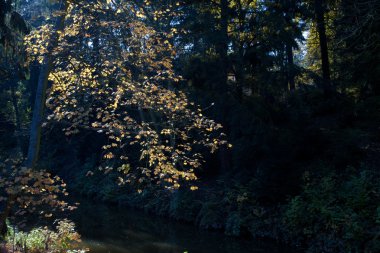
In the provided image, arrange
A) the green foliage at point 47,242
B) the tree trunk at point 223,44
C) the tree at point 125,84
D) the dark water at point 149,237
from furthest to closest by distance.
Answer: the tree trunk at point 223,44 → the dark water at point 149,237 → the green foliage at point 47,242 → the tree at point 125,84

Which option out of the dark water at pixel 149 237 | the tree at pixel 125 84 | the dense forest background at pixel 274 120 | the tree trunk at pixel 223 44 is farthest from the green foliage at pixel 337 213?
the tree at pixel 125 84

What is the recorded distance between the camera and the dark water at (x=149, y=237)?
1364cm

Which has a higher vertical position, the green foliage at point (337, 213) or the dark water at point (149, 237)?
the green foliage at point (337, 213)

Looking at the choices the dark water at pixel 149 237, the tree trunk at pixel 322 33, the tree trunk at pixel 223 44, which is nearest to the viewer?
the dark water at pixel 149 237

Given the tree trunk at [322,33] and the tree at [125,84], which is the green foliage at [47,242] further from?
the tree trunk at [322,33]

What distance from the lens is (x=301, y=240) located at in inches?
530

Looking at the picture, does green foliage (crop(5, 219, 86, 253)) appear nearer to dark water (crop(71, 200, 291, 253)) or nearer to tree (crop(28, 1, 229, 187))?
tree (crop(28, 1, 229, 187))

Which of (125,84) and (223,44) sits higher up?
(223,44)

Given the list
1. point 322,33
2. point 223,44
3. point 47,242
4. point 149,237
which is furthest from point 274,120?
point 47,242

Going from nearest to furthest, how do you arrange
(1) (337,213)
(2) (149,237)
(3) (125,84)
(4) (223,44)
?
(3) (125,84)
(1) (337,213)
(2) (149,237)
(4) (223,44)

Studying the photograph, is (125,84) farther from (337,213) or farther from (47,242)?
(337,213)

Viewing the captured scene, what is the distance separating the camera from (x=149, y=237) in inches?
616

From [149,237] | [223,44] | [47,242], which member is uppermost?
[223,44]

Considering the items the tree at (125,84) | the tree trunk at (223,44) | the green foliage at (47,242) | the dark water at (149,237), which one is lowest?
the dark water at (149,237)
